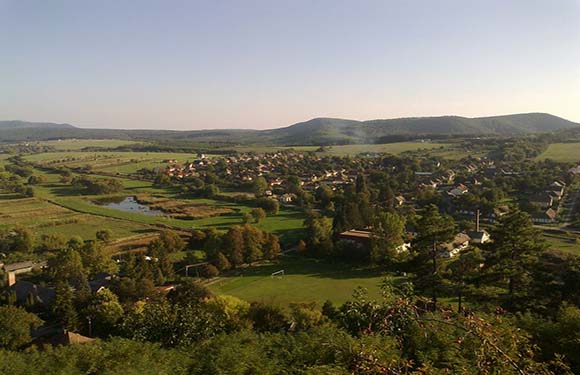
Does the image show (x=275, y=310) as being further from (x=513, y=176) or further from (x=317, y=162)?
(x=317, y=162)

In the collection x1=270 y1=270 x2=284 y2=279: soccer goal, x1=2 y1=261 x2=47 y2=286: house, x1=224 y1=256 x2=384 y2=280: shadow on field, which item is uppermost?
x1=2 y1=261 x2=47 y2=286: house

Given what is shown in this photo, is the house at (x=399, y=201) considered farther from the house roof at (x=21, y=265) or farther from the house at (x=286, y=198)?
the house roof at (x=21, y=265)

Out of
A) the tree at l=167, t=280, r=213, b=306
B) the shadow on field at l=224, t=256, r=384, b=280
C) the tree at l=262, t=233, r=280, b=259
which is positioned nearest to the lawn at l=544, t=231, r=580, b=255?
the shadow on field at l=224, t=256, r=384, b=280

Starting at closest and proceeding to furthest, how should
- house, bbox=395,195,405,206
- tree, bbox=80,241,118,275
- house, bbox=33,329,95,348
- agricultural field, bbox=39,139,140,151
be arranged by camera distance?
house, bbox=33,329,95,348 → tree, bbox=80,241,118,275 → house, bbox=395,195,405,206 → agricultural field, bbox=39,139,140,151

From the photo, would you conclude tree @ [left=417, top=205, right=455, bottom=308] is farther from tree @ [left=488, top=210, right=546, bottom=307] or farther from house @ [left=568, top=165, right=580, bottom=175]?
house @ [left=568, top=165, right=580, bottom=175]

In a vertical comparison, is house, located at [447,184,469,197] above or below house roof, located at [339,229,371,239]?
above

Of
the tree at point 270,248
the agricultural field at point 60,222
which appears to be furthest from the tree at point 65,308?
the agricultural field at point 60,222
